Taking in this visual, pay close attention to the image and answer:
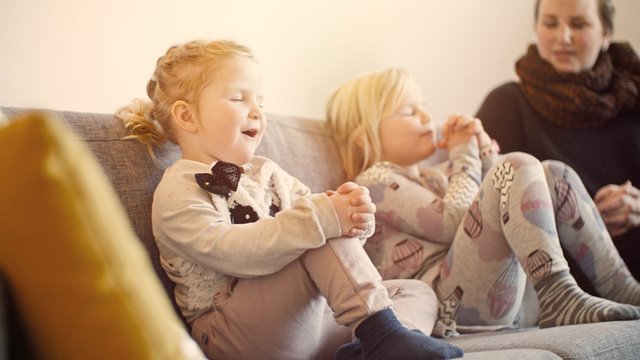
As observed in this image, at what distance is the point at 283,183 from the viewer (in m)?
1.52

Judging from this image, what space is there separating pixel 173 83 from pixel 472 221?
76 centimetres

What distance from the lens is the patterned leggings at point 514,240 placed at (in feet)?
5.21

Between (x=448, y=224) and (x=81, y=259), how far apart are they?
4.07ft

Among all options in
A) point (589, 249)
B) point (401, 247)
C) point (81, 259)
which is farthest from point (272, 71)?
point (81, 259)

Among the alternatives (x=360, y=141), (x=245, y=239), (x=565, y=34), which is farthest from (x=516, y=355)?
(x=565, y=34)

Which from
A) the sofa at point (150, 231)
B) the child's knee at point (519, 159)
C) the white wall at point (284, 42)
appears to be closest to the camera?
the sofa at point (150, 231)

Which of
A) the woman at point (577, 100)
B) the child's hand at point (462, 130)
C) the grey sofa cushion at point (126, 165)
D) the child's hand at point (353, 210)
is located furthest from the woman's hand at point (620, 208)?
the grey sofa cushion at point (126, 165)

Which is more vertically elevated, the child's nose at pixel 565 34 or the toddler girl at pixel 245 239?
the child's nose at pixel 565 34

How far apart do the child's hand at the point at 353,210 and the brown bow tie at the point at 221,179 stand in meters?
0.20

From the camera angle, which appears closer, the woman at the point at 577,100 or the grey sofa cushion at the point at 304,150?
the grey sofa cushion at the point at 304,150

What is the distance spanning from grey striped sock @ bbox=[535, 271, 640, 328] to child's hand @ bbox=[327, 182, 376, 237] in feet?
1.62

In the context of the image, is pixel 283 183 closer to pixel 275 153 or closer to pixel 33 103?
pixel 275 153

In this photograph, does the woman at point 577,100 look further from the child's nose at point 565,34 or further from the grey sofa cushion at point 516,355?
the grey sofa cushion at point 516,355

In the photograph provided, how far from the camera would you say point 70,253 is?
2.33 ft
